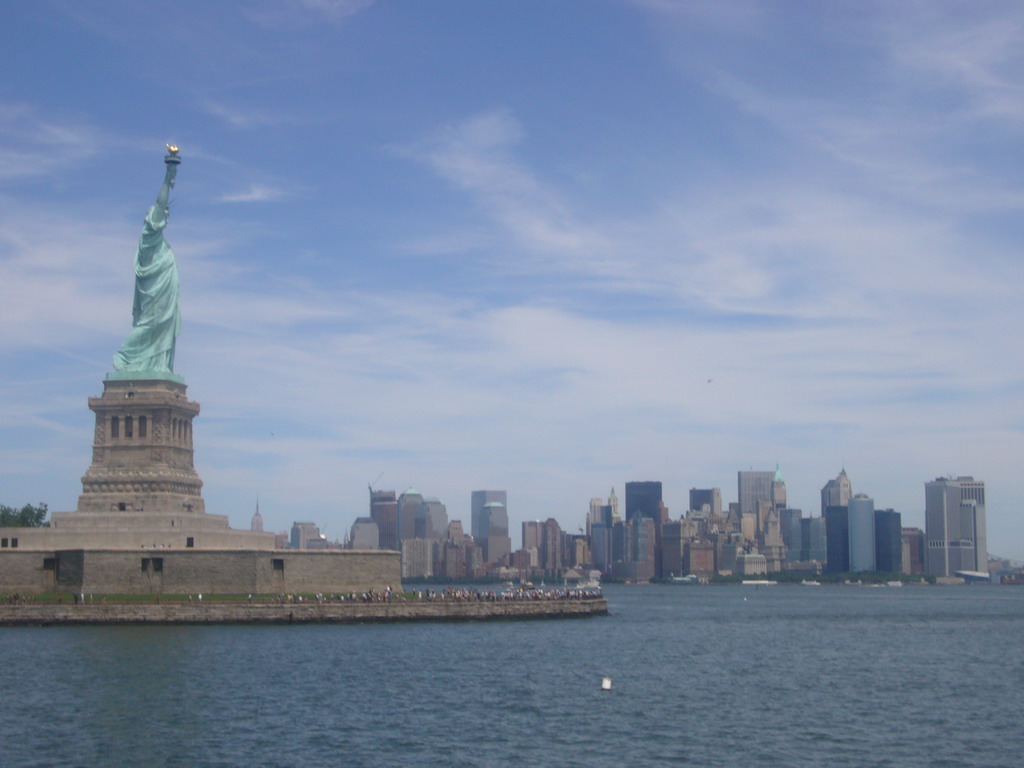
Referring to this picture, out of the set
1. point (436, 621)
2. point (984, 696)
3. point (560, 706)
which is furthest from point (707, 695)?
point (436, 621)

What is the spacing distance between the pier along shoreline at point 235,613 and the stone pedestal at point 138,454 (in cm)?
910

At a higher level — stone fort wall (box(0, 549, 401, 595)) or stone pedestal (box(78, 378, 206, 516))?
stone pedestal (box(78, 378, 206, 516))

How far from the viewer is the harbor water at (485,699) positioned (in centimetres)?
3812

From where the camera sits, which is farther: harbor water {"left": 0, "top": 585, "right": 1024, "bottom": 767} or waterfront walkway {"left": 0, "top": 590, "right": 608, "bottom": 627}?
waterfront walkway {"left": 0, "top": 590, "right": 608, "bottom": 627}

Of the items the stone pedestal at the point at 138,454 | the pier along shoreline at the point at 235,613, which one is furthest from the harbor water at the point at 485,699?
the stone pedestal at the point at 138,454

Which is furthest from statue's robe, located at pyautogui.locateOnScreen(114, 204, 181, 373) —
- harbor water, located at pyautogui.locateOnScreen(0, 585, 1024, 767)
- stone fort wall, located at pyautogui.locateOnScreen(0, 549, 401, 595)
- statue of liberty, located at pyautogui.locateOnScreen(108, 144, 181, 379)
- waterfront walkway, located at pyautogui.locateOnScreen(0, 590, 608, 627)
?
harbor water, located at pyautogui.locateOnScreen(0, 585, 1024, 767)

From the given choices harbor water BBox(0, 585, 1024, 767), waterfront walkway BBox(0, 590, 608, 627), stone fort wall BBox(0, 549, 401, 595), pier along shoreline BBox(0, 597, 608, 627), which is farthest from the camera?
stone fort wall BBox(0, 549, 401, 595)

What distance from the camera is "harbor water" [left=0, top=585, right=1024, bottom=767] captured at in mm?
38125

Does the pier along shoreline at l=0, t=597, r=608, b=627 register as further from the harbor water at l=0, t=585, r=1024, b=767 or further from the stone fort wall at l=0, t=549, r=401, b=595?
the stone fort wall at l=0, t=549, r=401, b=595

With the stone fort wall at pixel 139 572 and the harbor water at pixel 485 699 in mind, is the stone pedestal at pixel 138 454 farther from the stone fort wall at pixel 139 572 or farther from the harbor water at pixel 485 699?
the harbor water at pixel 485 699

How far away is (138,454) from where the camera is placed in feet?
273

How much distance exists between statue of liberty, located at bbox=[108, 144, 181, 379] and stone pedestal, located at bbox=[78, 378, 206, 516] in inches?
97.6

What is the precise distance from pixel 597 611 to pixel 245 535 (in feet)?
90.9

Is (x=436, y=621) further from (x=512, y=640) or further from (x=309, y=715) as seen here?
(x=309, y=715)
